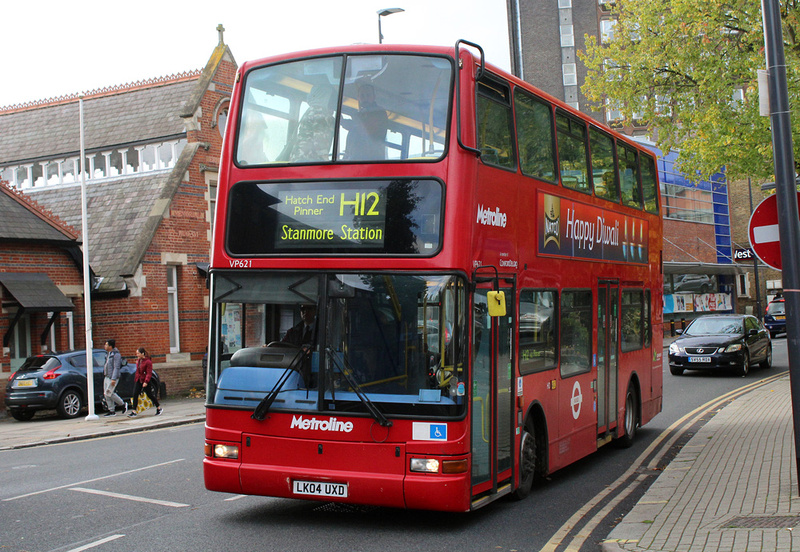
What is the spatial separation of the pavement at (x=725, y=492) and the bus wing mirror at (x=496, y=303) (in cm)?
207

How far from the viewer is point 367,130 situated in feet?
25.1

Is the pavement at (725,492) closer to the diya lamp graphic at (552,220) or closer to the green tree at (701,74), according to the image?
the diya lamp graphic at (552,220)

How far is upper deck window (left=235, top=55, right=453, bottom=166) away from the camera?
7562mm

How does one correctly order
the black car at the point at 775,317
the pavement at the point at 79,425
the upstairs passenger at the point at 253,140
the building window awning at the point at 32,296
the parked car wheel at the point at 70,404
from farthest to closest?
the black car at the point at 775,317 < the building window awning at the point at 32,296 < the parked car wheel at the point at 70,404 < the pavement at the point at 79,425 < the upstairs passenger at the point at 253,140

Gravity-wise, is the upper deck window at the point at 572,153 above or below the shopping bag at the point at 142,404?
above

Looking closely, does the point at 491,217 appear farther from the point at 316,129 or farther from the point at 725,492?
the point at 725,492

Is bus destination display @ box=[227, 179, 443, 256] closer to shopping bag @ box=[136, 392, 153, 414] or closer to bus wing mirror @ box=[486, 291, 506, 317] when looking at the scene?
bus wing mirror @ box=[486, 291, 506, 317]

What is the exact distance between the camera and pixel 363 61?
784 centimetres

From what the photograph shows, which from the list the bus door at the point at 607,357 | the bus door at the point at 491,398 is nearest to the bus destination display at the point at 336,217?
the bus door at the point at 491,398

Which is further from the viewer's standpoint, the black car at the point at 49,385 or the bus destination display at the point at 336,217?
the black car at the point at 49,385

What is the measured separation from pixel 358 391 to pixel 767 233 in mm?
4199

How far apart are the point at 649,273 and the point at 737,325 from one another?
484 inches

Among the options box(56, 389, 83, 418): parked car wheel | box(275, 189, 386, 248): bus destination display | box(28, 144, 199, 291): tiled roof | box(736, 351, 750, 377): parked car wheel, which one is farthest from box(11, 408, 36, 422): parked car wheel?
box(736, 351, 750, 377): parked car wheel

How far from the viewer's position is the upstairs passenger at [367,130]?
7.59 metres
